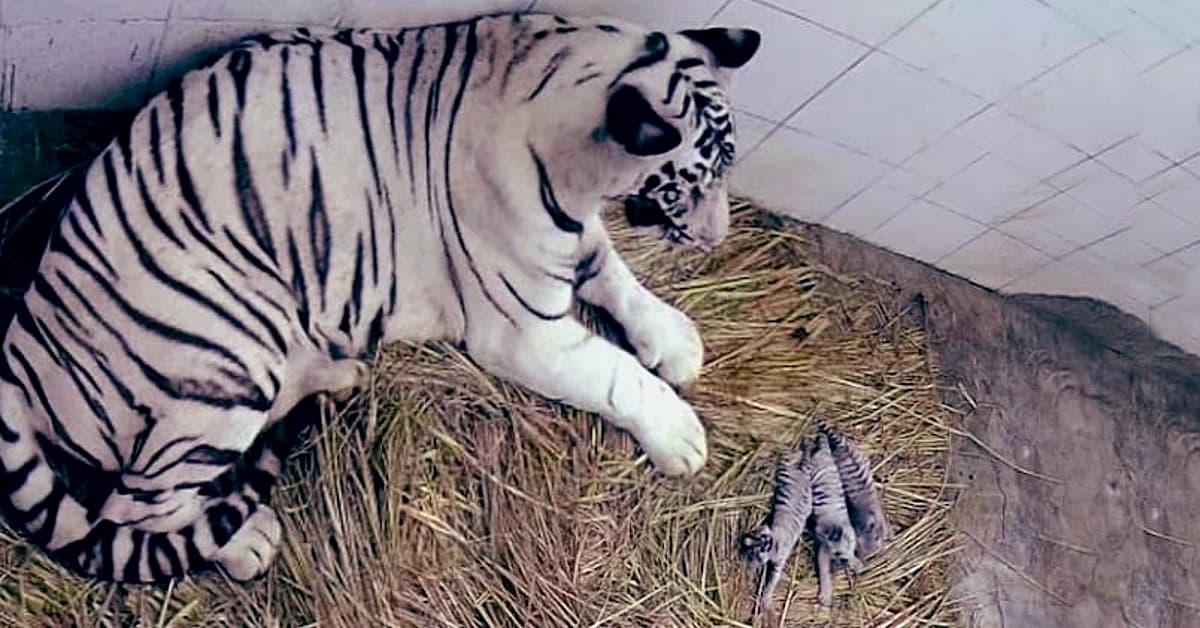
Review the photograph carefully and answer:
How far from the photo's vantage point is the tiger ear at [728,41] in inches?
62.9

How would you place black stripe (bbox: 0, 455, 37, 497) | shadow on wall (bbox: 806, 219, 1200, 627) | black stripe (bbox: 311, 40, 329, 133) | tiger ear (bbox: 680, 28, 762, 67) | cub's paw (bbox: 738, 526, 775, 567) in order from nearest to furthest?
black stripe (bbox: 0, 455, 37, 497)
black stripe (bbox: 311, 40, 329, 133)
tiger ear (bbox: 680, 28, 762, 67)
cub's paw (bbox: 738, 526, 775, 567)
shadow on wall (bbox: 806, 219, 1200, 627)

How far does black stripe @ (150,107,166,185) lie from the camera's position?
4.68 ft

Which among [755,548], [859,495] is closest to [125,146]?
[755,548]

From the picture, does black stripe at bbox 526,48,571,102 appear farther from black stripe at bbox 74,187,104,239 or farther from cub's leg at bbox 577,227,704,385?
black stripe at bbox 74,187,104,239

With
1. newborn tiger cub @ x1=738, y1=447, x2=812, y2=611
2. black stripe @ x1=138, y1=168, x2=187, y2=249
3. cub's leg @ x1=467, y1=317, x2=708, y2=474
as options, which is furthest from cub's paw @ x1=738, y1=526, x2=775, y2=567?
black stripe @ x1=138, y1=168, x2=187, y2=249

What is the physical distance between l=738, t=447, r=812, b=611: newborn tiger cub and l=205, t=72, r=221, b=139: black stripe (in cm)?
66

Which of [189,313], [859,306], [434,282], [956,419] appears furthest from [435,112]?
[956,419]

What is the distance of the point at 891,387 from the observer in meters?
1.92

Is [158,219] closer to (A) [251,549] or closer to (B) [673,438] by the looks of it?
(A) [251,549]

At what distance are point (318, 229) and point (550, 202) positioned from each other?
0.67 ft

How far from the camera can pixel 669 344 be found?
1.70 meters

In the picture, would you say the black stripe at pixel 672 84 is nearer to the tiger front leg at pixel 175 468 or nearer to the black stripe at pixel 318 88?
the black stripe at pixel 318 88

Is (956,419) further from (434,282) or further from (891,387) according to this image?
(434,282)

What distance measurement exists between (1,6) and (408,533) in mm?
532
